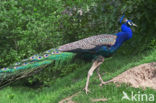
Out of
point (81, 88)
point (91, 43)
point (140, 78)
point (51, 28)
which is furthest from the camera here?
point (51, 28)

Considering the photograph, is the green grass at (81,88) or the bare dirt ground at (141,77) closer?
the green grass at (81,88)

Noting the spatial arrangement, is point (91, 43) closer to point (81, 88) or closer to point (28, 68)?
point (81, 88)

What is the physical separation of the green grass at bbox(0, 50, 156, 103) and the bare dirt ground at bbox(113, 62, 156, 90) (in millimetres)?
194

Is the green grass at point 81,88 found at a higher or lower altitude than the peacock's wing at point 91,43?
lower

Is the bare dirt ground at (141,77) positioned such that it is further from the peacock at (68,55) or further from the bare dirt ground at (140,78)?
the peacock at (68,55)

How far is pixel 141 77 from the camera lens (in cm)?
497

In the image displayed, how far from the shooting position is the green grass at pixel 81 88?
4594mm

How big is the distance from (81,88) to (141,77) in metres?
1.24

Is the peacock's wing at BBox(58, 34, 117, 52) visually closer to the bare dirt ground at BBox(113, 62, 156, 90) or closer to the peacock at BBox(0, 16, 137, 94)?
the peacock at BBox(0, 16, 137, 94)

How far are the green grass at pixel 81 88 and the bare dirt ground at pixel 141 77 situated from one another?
0.19 m

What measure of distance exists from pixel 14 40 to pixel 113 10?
3.40 metres

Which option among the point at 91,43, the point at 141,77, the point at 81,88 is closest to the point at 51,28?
the point at 81,88

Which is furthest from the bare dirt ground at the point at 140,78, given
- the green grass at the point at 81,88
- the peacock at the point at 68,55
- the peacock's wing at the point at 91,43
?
the peacock's wing at the point at 91,43

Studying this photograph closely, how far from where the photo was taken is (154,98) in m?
4.21
